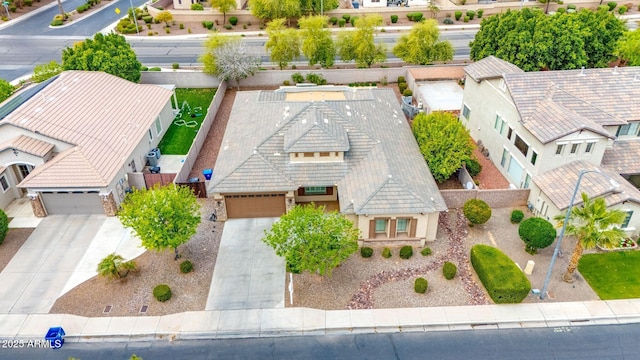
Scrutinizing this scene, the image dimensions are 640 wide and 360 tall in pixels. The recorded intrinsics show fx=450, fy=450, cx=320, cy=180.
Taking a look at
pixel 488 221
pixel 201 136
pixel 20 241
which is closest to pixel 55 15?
pixel 201 136

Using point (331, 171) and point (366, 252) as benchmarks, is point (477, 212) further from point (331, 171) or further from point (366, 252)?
point (331, 171)

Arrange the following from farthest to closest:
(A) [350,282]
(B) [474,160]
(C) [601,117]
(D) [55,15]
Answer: (D) [55,15], (B) [474,160], (C) [601,117], (A) [350,282]

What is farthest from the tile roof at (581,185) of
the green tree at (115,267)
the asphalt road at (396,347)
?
the green tree at (115,267)

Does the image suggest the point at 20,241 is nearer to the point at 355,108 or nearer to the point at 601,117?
the point at 355,108

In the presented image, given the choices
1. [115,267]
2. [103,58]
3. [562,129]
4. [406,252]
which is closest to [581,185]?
[562,129]

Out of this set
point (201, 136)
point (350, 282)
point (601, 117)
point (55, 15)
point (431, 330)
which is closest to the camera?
point (431, 330)

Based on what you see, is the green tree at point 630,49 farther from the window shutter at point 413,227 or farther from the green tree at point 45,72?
the green tree at point 45,72
